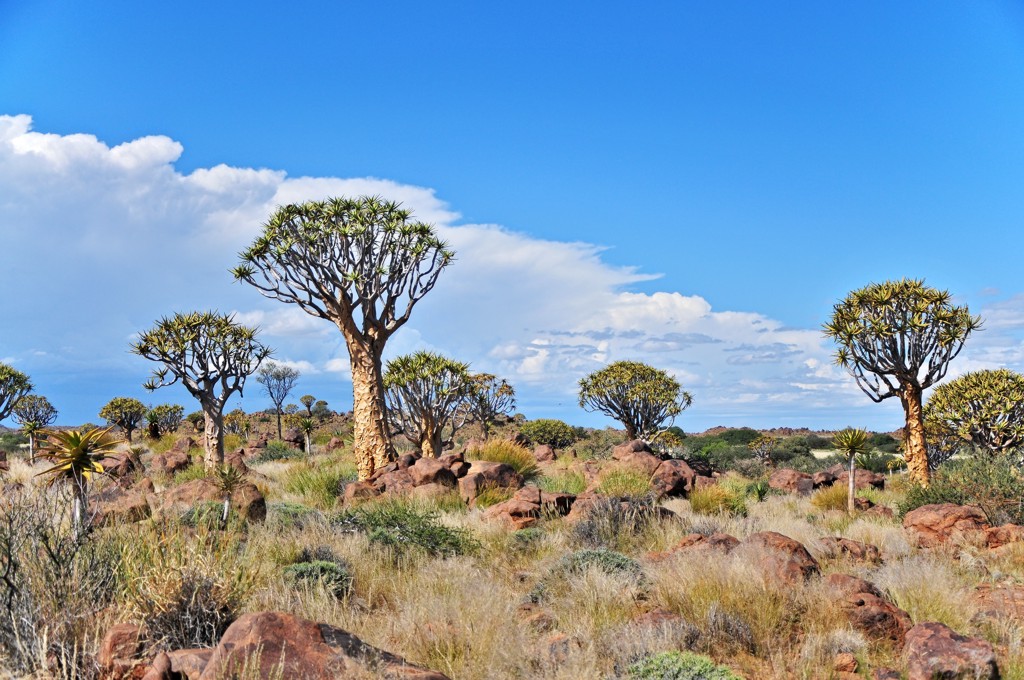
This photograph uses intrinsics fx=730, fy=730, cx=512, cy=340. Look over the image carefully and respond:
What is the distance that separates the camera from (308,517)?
11875 millimetres

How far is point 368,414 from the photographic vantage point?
20.7 meters

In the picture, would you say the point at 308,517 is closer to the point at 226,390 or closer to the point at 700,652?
the point at 700,652

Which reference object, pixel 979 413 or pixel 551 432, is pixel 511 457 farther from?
pixel 551 432

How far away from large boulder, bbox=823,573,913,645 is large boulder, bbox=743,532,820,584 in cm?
43

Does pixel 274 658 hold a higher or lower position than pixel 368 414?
lower

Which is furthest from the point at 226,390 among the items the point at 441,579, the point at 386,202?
the point at 441,579

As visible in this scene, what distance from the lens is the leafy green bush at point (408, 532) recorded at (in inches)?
390

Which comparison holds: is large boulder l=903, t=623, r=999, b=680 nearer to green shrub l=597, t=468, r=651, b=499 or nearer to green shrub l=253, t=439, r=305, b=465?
green shrub l=597, t=468, r=651, b=499

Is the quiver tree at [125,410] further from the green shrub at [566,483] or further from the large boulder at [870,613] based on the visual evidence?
the large boulder at [870,613]

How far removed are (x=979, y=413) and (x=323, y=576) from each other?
992 inches

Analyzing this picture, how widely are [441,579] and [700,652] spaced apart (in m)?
2.99

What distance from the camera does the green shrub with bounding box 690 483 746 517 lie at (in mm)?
15216

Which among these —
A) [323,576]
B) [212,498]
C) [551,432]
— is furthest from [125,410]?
[323,576]

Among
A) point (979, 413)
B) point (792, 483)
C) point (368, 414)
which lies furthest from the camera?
point (979, 413)
